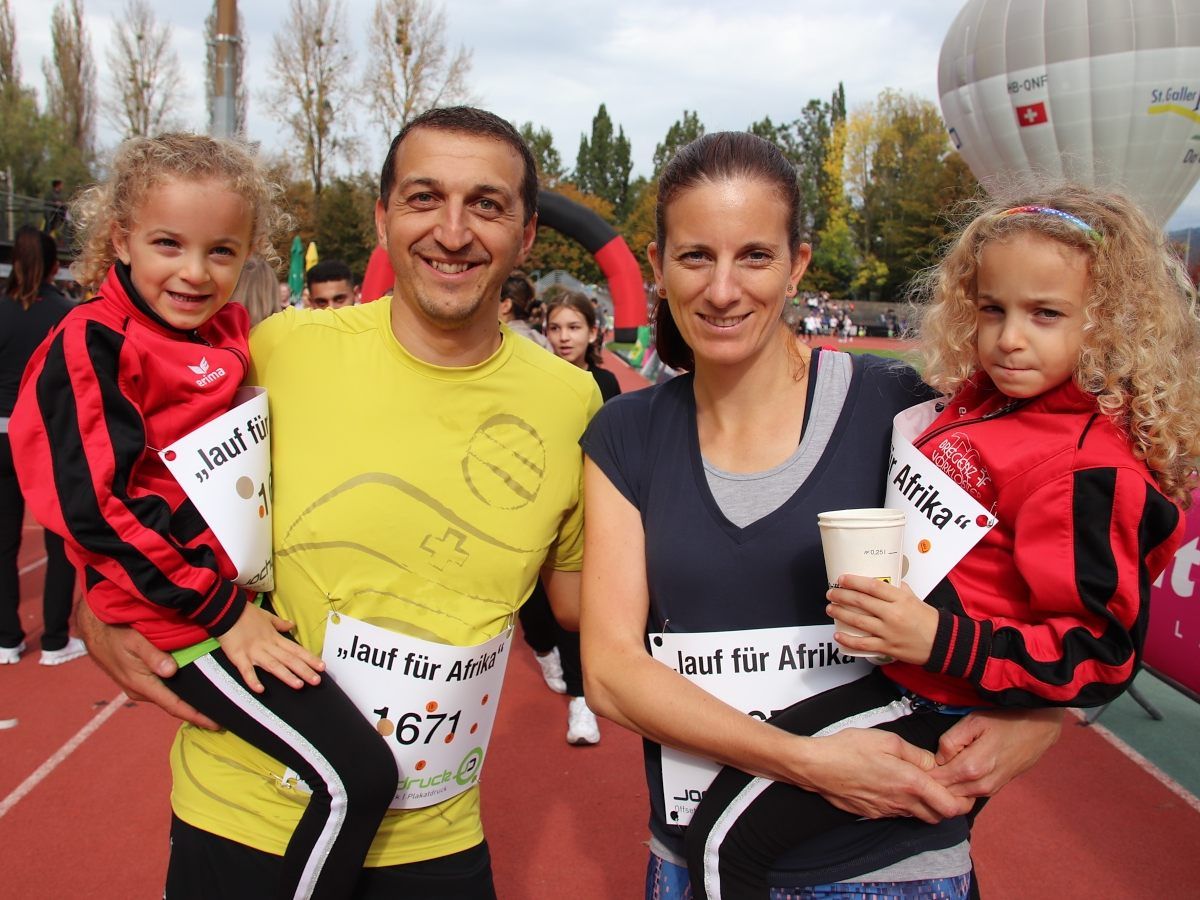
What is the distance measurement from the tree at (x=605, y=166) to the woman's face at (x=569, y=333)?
86859 mm

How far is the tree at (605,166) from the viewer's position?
91688mm

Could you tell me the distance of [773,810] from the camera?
5.71 feet

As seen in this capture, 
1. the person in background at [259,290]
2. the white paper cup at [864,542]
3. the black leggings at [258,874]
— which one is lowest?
the black leggings at [258,874]

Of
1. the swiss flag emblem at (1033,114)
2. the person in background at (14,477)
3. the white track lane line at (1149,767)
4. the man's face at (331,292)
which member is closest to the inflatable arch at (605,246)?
the man's face at (331,292)

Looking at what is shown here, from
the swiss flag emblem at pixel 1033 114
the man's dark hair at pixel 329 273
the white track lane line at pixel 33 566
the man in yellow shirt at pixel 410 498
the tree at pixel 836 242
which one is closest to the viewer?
the man in yellow shirt at pixel 410 498

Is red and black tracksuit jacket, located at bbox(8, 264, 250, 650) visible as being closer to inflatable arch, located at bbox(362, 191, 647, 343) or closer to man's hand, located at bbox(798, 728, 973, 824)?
man's hand, located at bbox(798, 728, 973, 824)

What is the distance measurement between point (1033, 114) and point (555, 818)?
22.8 m

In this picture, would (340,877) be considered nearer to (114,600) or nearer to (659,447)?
(114,600)

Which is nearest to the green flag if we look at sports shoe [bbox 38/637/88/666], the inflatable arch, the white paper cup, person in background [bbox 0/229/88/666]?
the inflatable arch

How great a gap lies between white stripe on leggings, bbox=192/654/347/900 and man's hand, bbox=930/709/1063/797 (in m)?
1.16

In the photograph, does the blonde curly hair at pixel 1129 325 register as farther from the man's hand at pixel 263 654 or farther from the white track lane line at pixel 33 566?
the white track lane line at pixel 33 566

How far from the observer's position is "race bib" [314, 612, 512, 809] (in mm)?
1994

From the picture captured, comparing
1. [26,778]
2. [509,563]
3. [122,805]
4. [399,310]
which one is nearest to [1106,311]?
[509,563]

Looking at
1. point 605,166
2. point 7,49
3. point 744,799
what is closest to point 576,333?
point 744,799
